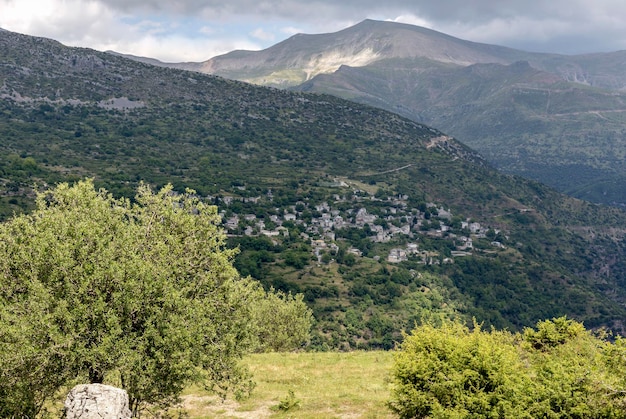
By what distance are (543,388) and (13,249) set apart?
80.7 ft

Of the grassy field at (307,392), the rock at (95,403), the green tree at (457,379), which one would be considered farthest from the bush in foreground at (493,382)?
the rock at (95,403)

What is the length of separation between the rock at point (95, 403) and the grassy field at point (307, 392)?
11366mm

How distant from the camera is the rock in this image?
17.3 m

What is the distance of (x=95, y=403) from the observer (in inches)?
686

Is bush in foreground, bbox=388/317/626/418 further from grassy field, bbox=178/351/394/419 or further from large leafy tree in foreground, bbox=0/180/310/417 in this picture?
large leafy tree in foreground, bbox=0/180/310/417

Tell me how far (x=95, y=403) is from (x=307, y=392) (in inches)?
713

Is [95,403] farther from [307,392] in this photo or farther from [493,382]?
[307,392]

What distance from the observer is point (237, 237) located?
172000mm

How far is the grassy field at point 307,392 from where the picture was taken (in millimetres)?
28688

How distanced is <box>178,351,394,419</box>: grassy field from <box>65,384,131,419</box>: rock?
11.4 meters

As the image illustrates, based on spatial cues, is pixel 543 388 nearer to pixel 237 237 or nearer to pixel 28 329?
pixel 28 329

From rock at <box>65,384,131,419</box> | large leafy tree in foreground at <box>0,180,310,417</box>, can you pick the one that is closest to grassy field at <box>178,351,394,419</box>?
large leafy tree in foreground at <box>0,180,310,417</box>

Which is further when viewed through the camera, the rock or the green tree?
the green tree

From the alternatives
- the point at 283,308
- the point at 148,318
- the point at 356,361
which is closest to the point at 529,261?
the point at 283,308
